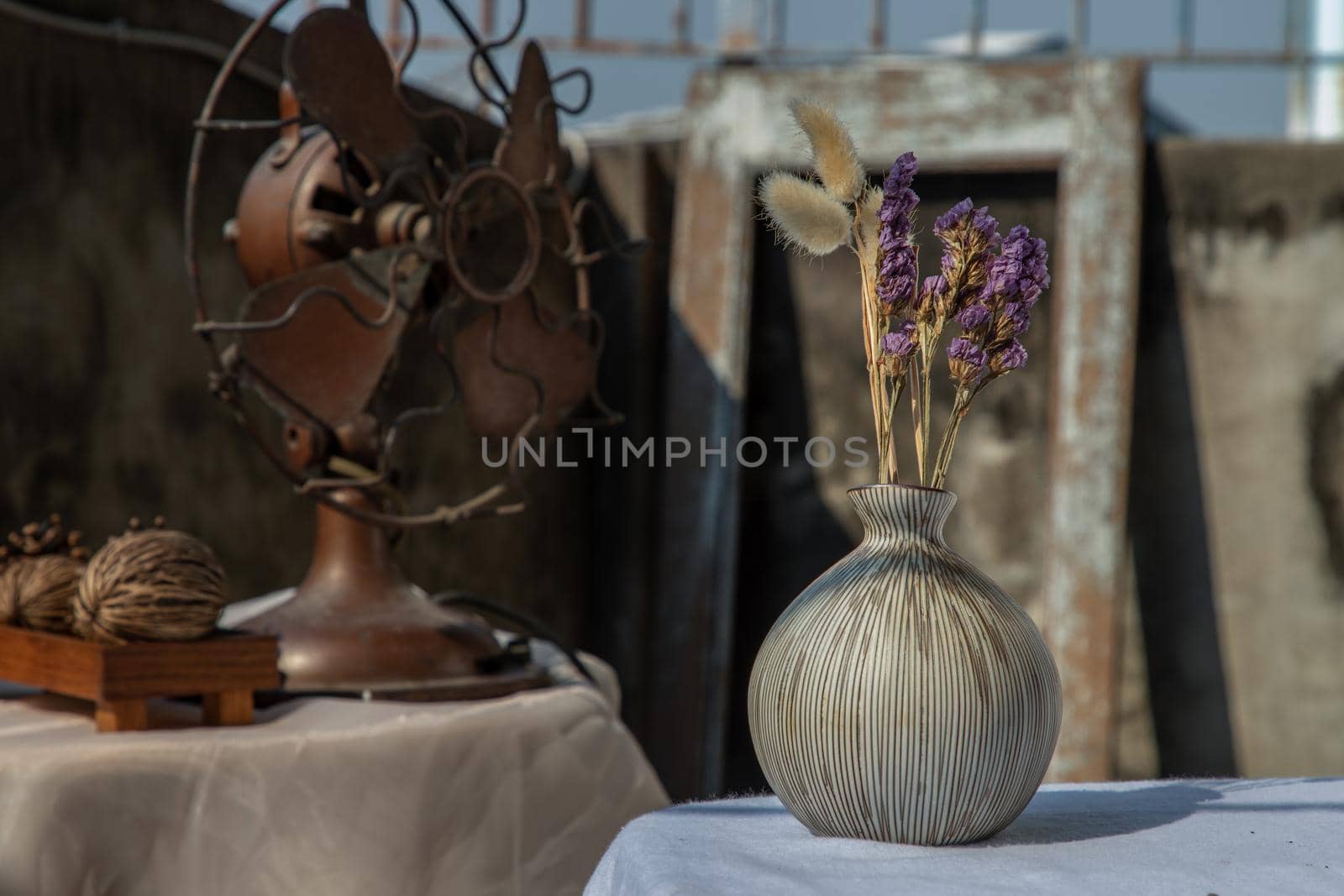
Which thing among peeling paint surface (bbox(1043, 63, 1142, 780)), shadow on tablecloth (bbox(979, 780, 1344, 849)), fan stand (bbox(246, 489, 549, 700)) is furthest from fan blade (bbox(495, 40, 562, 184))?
peeling paint surface (bbox(1043, 63, 1142, 780))

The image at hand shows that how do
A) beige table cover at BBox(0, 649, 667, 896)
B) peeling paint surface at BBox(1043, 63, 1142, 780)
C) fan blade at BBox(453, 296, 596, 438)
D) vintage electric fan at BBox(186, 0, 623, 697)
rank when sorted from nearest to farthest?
beige table cover at BBox(0, 649, 667, 896) < vintage electric fan at BBox(186, 0, 623, 697) < fan blade at BBox(453, 296, 596, 438) < peeling paint surface at BBox(1043, 63, 1142, 780)

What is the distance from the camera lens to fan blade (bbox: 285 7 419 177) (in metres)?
1.51

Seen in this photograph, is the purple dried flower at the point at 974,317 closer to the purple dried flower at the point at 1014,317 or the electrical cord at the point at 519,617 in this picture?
the purple dried flower at the point at 1014,317

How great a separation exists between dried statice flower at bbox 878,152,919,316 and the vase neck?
0.13 metres

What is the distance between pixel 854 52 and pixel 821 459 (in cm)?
116

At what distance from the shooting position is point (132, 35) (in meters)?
2.27

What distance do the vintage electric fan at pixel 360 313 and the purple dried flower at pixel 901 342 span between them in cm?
74

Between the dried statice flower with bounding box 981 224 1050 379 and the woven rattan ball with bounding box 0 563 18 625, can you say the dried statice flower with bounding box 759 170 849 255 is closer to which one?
the dried statice flower with bounding box 981 224 1050 379

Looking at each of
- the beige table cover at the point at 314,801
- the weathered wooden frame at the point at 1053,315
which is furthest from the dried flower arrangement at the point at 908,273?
the weathered wooden frame at the point at 1053,315

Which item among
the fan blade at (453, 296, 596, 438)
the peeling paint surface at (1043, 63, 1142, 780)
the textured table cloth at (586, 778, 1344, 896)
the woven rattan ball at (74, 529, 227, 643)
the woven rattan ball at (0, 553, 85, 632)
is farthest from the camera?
the peeling paint surface at (1043, 63, 1142, 780)

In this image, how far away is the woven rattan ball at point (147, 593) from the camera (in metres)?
1.30

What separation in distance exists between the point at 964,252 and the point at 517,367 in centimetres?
94

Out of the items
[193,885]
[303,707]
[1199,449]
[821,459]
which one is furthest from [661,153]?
[193,885]

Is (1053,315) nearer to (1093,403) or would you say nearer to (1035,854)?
(1093,403)
